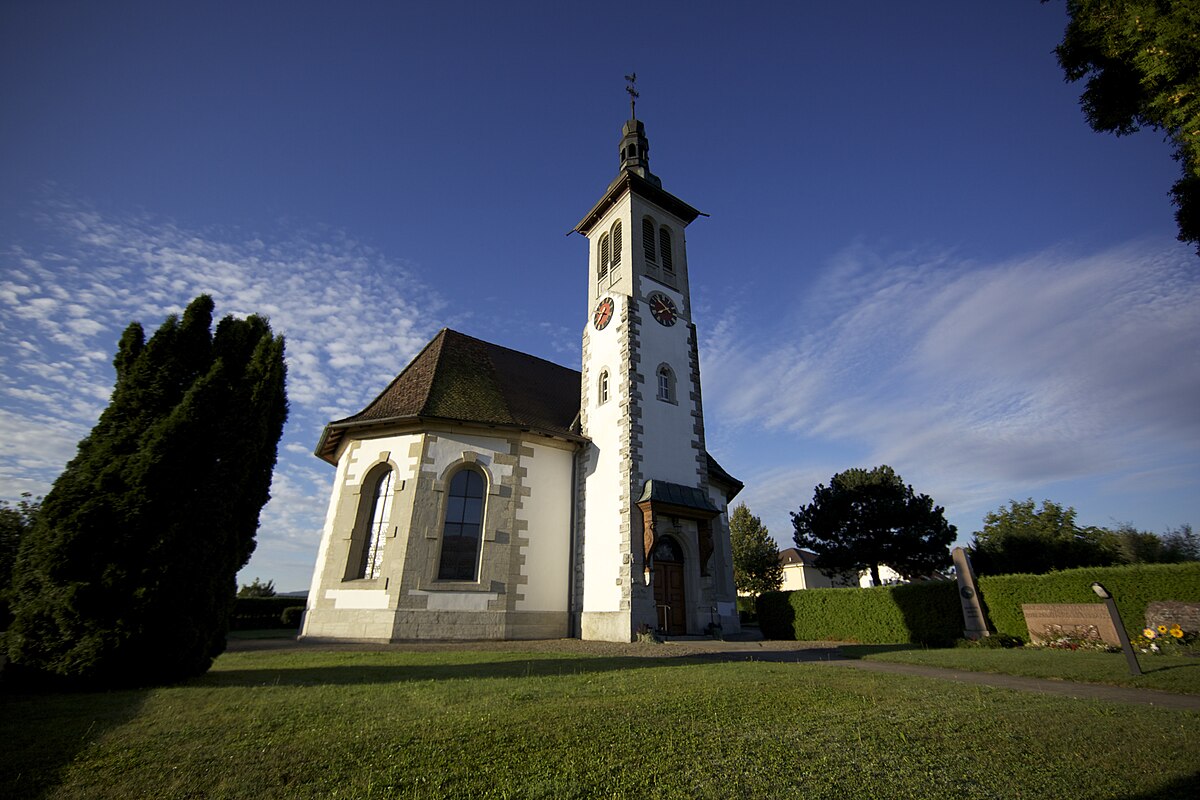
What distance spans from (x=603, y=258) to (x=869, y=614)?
17.9 m

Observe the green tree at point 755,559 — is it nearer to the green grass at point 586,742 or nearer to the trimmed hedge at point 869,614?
the trimmed hedge at point 869,614

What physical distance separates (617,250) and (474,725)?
20.4 m

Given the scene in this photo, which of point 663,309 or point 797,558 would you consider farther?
point 797,558

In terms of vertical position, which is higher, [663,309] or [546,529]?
[663,309]

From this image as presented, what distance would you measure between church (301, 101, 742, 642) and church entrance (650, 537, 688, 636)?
2.1 inches

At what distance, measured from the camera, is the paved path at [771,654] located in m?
7.70

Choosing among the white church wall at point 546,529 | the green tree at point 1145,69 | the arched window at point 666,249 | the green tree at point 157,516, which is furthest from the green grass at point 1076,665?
the arched window at point 666,249

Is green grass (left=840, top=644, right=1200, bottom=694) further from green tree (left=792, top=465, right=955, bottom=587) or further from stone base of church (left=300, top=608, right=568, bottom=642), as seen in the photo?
green tree (left=792, top=465, right=955, bottom=587)

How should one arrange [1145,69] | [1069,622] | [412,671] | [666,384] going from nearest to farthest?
[1145,69]
[412,671]
[1069,622]
[666,384]

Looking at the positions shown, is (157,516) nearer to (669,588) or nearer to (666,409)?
(669,588)

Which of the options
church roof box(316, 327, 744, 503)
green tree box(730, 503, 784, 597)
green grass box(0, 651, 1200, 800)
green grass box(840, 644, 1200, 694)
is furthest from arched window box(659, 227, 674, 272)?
green tree box(730, 503, 784, 597)

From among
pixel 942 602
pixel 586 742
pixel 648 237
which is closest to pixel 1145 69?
pixel 586 742

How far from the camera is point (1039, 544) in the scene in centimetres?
3503

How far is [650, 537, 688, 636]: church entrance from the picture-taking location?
1736 centimetres
